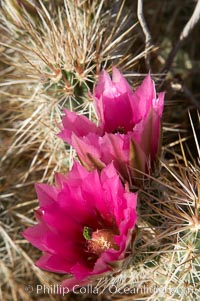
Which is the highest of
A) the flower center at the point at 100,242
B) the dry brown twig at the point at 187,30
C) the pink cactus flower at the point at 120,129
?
the pink cactus flower at the point at 120,129

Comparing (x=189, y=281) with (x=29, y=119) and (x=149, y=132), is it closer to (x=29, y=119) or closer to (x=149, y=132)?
(x=149, y=132)

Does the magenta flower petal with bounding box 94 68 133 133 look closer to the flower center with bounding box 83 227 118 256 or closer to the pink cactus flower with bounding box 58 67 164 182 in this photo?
the pink cactus flower with bounding box 58 67 164 182

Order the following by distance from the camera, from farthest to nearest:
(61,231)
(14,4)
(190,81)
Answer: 1. (190,81)
2. (14,4)
3. (61,231)

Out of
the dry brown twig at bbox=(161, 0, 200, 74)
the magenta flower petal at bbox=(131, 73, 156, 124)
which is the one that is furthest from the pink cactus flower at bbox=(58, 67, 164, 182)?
the dry brown twig at bbox=(161, 0, 200, 74)

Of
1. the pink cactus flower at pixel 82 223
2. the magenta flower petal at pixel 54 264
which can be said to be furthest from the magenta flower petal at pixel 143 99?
the magenta flower petal at pixel 54 264

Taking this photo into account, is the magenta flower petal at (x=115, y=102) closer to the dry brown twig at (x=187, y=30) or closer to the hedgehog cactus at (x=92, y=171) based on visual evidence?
the hedgehog cactus at (x=92, y=171)

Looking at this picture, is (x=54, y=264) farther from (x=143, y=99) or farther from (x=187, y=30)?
(x=187, y=30)

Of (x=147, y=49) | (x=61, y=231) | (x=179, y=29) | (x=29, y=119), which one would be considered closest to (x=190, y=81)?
(x=179, y=29)
